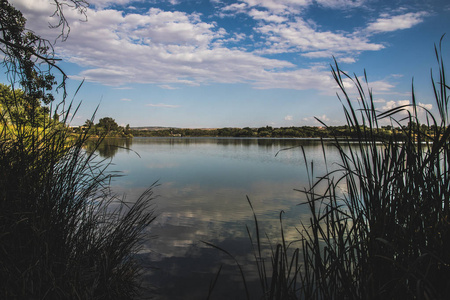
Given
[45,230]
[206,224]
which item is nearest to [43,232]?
[45,230]

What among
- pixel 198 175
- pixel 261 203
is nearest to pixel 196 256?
pixel 261 203

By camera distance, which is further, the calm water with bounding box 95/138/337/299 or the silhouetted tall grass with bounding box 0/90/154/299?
the calm water with bounding box 95/138/337/299

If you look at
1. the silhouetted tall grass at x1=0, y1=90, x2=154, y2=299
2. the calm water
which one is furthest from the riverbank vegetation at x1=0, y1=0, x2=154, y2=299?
the calm water

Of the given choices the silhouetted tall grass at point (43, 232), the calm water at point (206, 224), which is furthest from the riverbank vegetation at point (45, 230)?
the calm water at point (206, 224)

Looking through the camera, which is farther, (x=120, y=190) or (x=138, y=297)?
(x=120, y=190)

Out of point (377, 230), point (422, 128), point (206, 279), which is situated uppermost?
point (422, 128)

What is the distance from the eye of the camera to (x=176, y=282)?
400 centimetres

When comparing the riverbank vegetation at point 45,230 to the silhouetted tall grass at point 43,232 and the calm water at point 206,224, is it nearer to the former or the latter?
the silhouetted tall grass at point 43,232

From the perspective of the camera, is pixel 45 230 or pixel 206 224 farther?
pixel 206 224

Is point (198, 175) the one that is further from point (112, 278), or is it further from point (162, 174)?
point (112, 278)

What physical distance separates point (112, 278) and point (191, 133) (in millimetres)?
122277

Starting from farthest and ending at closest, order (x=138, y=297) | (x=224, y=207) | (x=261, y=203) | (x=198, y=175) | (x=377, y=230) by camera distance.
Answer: (x=198, y=175)
(x=261, y=203)
(x=224, y=207)
(x=138, y=297)
(x=377, y=230)

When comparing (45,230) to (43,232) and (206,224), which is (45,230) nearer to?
A: (43,232)

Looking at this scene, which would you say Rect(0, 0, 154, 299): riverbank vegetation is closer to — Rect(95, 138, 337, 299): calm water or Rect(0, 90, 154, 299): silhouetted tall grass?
Rect(0, 90, 154, 299): silhouetted tall grass
